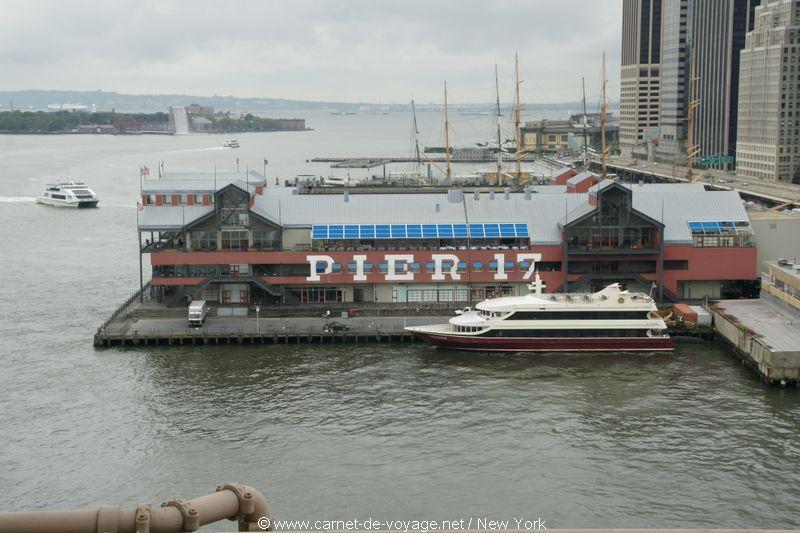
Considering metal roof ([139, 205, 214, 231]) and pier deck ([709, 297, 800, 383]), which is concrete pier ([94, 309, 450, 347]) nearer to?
metal roof ([139, 205, 214, 231])

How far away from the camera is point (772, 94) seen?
5832 inches

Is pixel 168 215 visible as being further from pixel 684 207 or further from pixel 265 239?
pixel 684 207

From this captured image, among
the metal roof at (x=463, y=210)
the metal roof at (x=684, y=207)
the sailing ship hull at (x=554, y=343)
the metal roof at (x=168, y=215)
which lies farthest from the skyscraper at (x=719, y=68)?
the metal roof at (x=168, y=215)

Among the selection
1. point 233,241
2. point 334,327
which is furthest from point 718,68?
point 334,327

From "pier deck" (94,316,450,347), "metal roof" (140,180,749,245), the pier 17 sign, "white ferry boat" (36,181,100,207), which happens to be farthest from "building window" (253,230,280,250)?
"white ferry boat" (36,181,100,207)

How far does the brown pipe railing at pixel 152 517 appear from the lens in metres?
21.3

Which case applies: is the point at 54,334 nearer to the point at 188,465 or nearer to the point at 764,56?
the point at 188,465

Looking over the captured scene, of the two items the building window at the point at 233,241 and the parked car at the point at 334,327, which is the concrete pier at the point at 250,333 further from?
the building window at the point at 233,241

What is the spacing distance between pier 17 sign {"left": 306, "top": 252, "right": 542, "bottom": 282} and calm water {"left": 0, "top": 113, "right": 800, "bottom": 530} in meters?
8.43

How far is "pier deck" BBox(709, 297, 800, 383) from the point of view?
52031 millimetres

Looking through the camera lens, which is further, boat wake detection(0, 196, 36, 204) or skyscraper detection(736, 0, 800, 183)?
skyscraper detection(736, 0, 800, 183)

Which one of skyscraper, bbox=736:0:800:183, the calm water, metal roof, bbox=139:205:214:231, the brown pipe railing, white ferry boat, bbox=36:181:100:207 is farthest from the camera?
skyscraper, bbox=736:0:800:183

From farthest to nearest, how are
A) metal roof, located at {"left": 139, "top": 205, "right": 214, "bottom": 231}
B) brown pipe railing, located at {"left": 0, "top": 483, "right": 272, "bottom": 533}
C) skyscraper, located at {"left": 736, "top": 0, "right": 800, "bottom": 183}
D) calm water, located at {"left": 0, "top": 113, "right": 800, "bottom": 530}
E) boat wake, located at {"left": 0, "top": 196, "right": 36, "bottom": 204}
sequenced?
skyscraper, located at {"left": 736, "top": 0, "right": 800, "bottom": 183}, boat wake, located at {"left": 0, "top": 196, "right": 36, "bottom": 204}, metal roof, located at {"left": 139, "top": 205, "right": 214, "bottom": 231}, calm water, located at {"left": 0, "top": 113, "right": 800, "bottom": 530}, brown pipe railing, located at {"left": 0, "top": 483, "right": 272, "bottom": 533}

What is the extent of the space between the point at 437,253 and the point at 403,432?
24.3 metres
